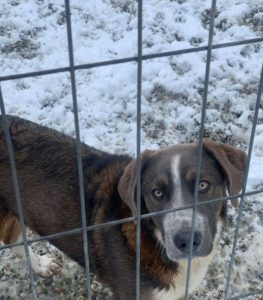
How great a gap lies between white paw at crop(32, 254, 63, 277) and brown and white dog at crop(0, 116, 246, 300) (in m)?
0.44

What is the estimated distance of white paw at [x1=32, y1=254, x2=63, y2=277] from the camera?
3711mm

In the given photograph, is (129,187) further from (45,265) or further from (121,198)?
(45,265)

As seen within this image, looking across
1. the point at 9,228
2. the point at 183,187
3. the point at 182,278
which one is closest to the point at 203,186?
the point at 183,187

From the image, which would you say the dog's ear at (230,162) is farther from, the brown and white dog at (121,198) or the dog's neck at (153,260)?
the dog's neck at (153,260)

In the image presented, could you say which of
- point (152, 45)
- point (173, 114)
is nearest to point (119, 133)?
point (173, 114)

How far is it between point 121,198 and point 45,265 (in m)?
1.04

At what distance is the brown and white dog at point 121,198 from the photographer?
2.74 meters

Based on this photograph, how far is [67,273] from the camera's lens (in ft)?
12.3

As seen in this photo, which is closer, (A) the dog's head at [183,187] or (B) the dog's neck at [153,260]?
(A) the dog's head at [183,187]

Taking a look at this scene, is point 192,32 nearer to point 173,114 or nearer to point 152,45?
point 152,45

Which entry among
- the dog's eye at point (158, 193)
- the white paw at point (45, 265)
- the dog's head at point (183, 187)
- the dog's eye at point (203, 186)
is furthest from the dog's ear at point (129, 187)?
the white paw at point (45, 265)

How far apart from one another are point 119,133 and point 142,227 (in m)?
1.85

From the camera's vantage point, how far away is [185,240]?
8.32 ft

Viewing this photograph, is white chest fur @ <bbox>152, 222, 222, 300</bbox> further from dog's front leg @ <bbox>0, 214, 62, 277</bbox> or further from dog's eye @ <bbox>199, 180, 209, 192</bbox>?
dog's front leg @ <bbox>0, 214, 62, 277</bbox>
